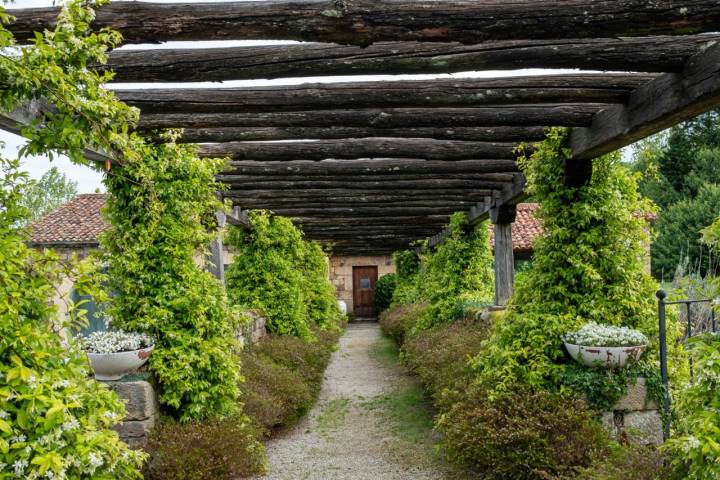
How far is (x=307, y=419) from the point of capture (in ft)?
22.1

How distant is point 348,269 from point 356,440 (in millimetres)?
16920

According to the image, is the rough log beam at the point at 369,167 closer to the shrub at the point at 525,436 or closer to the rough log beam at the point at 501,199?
the rough log beam at the point at 501,199

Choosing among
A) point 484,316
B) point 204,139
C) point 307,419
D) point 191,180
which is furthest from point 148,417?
→ point 484,316

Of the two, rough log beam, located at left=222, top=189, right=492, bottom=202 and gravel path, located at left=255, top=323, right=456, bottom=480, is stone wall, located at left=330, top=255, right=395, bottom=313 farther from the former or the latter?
rough log beam, located at left=222, top=189, right=492, bottom=202

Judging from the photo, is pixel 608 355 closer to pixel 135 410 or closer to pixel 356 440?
pixel 356 440

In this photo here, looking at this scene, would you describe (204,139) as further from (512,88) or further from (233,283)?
(233,283)

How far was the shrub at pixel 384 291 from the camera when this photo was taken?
70.1 ft

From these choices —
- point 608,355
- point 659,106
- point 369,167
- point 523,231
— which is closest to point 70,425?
point 659,106

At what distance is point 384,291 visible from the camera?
70.6ft

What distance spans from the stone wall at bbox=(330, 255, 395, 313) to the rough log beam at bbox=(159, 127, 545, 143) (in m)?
18.0

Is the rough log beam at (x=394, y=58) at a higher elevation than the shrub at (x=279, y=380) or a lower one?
higher

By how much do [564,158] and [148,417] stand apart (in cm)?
405

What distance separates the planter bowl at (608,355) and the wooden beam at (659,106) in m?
1.57

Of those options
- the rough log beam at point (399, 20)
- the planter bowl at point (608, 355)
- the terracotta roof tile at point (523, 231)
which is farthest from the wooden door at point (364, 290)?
the rough log beam at point (399, 20)
